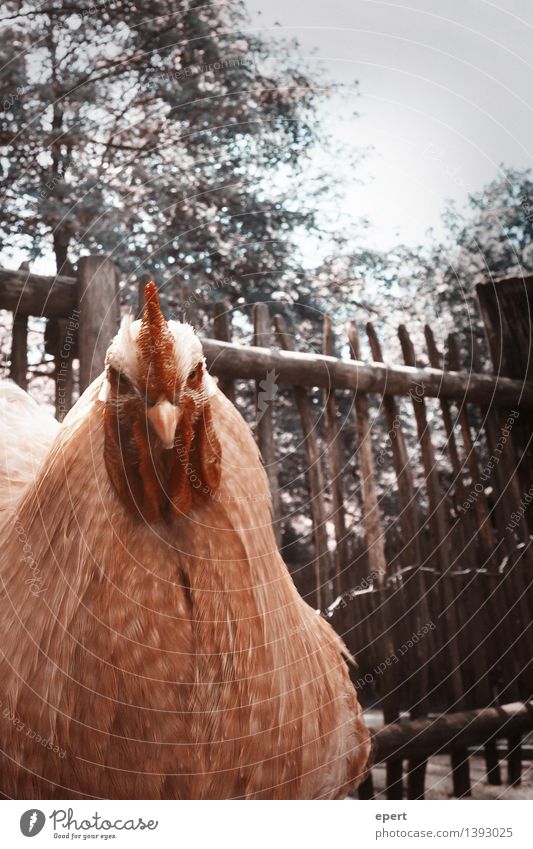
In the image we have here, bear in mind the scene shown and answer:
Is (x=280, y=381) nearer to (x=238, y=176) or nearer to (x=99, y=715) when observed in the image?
(x=238, y=176)

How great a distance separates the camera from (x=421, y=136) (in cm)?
150

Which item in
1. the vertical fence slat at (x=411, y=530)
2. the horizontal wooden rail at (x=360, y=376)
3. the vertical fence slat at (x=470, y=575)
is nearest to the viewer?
the horizontal wooden rail at (x=360, y=376)

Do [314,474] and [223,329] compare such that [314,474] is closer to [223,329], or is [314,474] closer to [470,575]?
[223,329]

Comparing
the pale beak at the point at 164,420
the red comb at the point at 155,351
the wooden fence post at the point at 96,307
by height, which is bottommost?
the pale beak at the point at 164,420

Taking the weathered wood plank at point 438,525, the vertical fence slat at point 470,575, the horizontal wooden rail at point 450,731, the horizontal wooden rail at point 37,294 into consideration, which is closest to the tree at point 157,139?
the horizontal wooden rail at point 37,294

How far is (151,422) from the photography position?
0.87 meters

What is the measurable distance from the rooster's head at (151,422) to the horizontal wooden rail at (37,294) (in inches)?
21.0

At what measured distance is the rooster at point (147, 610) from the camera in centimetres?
91

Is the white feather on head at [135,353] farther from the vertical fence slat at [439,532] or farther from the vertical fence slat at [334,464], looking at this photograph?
the vertical fence slat at [439,532]

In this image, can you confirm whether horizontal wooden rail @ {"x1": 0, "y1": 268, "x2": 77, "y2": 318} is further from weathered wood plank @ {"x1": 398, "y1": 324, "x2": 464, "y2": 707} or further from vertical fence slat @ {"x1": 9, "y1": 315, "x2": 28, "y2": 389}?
weathered wood plank @ {"x1": 398, "y1": 324, "x2": 464, "y2": 707}

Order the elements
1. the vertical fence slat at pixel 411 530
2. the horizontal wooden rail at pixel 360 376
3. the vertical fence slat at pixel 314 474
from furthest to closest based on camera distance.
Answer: the vertical fence slat at pixel 411 530, the vertical fence slat at pixel 314 474, the horizontal wooden rail at pixel 360 376

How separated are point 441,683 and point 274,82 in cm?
165

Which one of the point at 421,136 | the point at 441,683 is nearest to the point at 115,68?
Answer: the point at 421,136

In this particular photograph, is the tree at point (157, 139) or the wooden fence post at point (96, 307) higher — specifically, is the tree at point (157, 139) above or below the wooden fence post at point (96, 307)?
above
